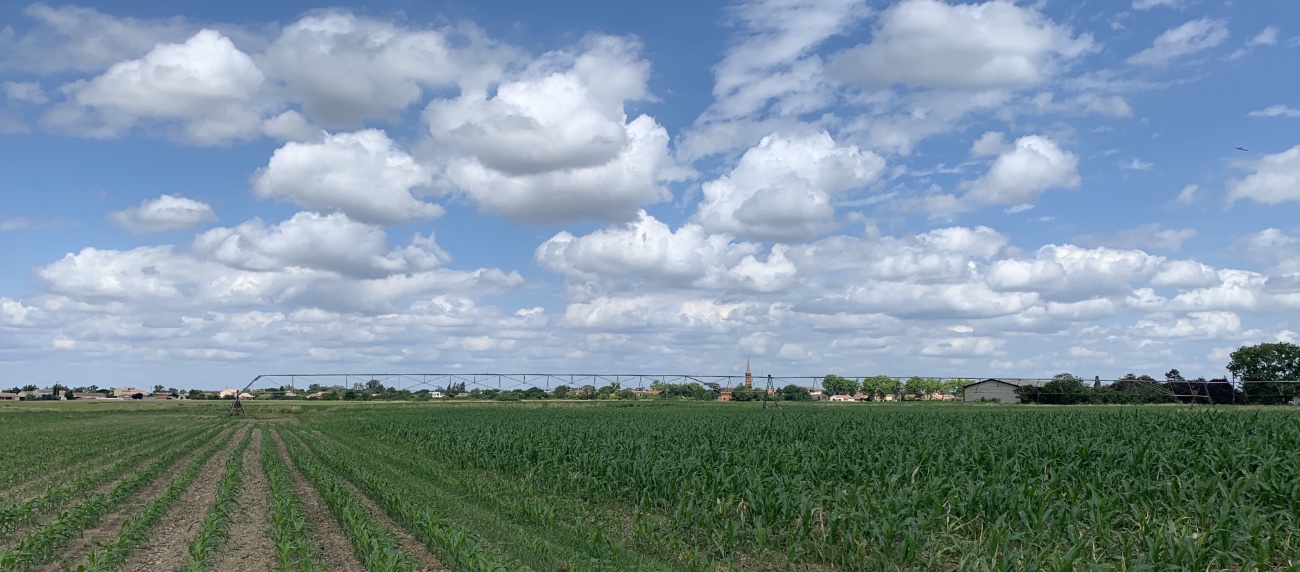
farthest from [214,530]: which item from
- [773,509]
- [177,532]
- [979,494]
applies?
[979,494]

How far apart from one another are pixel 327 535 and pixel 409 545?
1947 millimetres

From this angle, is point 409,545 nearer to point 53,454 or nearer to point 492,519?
point 492,519

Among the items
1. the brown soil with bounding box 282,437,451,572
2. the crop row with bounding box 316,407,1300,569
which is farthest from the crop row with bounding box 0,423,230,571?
the crop row with bounding box 316,407,1300,569

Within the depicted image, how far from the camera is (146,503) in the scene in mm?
19219

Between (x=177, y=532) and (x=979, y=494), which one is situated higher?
(x=979, y=494)

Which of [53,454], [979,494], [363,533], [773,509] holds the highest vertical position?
[979,494]

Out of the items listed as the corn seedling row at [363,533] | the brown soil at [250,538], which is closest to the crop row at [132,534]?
the brown soil at [250,538]

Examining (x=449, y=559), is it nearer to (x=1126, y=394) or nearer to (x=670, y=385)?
(x=1126, y=394)

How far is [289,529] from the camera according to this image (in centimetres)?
1459

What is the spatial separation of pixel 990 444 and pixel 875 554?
6.34 metres

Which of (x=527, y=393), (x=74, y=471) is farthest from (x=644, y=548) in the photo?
(x=527, y=393)

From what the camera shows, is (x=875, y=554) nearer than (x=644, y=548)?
Yes

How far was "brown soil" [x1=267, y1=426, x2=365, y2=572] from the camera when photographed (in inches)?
489

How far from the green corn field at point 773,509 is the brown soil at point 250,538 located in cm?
8
